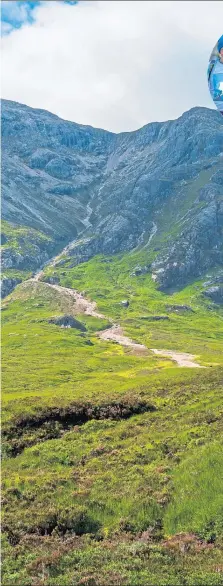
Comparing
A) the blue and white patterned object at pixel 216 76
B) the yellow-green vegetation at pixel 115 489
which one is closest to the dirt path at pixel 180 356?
the yellow-green vegetation at pixel 115 489

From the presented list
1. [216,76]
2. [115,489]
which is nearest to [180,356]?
[115,489]

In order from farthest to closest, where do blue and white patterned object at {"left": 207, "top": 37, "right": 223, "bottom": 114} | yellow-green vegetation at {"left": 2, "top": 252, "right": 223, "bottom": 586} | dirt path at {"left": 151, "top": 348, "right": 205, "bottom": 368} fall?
1. dirt path at {"left": 151, "top": 348, "right": 205, "bottom": 368}
2. blue and white patterned object at {"left": 207, "top": 37, "right": 223, "bottom": 114}
3. yellow-green vegetation at {"left": 2, "top": 252, "right": 223, "bottom": 586}

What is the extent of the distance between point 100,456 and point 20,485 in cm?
556

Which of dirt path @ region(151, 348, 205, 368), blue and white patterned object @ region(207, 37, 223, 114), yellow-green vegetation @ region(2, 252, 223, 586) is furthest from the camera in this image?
dirt path @ region(151, 348, 205, 368)

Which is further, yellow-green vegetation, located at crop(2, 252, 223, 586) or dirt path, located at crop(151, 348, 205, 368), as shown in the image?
dirt path, located at crop(151, 348, 205, 368)

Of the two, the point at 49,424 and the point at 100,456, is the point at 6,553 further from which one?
the point at 49,424

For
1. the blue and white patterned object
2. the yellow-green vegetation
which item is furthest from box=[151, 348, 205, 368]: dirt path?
the blue and white patterned object

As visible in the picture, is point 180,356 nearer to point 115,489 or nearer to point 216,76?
point 115,489

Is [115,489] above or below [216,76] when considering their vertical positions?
below

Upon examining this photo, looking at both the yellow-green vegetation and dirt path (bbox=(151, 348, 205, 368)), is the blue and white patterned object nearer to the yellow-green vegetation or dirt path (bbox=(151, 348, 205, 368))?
the yellow-green vegetation

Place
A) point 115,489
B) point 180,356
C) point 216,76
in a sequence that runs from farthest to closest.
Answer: point 180,356 → point 115,489 → point 216,76

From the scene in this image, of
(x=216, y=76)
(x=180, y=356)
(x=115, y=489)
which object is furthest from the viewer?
(x=180, y=356)

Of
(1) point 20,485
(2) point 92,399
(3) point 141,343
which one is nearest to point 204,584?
(1) point 20,485

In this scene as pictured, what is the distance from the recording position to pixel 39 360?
A: 134250mm
